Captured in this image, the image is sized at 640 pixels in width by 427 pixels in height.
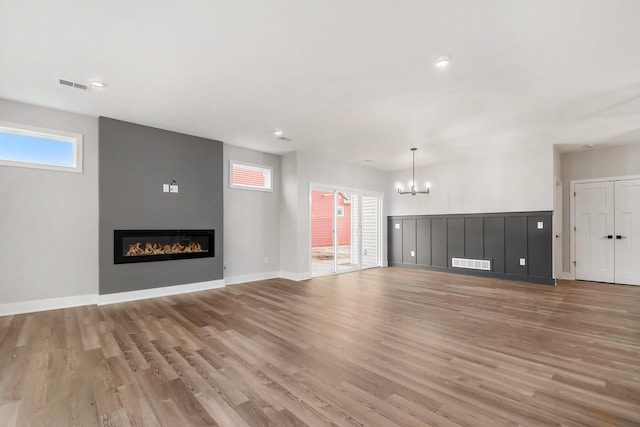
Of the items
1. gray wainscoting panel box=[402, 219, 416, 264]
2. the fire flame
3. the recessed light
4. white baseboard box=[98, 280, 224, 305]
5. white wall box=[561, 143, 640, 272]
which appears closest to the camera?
the recessed light

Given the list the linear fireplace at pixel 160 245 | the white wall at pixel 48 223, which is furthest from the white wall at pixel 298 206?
the white wall at pixel 48 223

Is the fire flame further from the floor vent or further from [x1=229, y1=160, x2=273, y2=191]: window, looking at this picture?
the floor vent

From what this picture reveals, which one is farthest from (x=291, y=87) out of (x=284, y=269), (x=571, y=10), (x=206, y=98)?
(x=284, y=269)

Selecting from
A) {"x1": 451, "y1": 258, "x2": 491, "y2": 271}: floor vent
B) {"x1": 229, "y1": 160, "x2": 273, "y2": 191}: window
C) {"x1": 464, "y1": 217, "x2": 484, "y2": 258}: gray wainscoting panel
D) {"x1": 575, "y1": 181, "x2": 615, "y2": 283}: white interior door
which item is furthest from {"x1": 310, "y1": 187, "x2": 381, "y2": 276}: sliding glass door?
{"x1": 575, "y1": 181, "x2": 615, "y2": 283}: white interior door

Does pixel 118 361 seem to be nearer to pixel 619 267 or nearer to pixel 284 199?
pixel 284 199

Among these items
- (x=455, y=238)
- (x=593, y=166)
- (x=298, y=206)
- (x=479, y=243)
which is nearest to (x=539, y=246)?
(x=479, y=243)

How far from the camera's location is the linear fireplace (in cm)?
491

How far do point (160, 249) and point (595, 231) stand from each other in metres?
8.82

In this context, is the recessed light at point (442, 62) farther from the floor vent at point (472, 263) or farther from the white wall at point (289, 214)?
the floor vent at point (472, 263)

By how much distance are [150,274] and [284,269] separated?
2.82m

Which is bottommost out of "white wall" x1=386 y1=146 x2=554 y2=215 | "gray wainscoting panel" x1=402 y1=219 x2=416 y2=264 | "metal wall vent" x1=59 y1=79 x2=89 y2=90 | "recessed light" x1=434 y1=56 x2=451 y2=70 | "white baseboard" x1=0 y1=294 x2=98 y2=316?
"white baseboard" x1=0 y1=294 x2=98 y2=316

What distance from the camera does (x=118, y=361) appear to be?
274cm

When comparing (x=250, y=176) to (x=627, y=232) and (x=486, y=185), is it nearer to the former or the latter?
(x=486, y=185)

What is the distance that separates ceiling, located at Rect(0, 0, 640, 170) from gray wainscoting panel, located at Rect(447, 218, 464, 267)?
299cm
